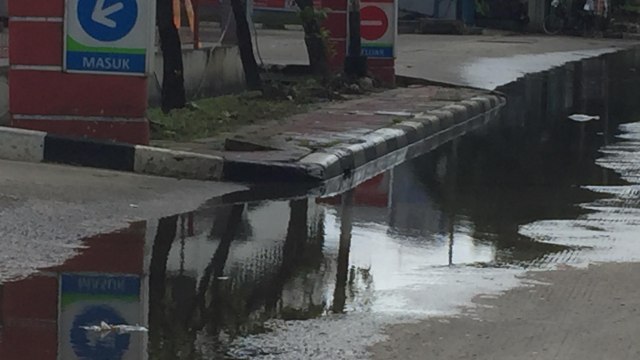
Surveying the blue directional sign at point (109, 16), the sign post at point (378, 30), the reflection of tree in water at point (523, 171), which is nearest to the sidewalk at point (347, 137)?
the reflection of tree in water at point (523, 171)

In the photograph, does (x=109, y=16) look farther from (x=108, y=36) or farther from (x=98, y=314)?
(x=98, y=314)

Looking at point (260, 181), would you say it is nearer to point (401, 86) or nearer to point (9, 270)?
point (9, 270)

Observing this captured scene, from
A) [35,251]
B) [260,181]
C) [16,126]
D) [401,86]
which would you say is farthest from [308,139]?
[401,86]

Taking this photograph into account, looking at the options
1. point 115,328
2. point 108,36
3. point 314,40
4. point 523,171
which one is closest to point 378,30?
point 314,40

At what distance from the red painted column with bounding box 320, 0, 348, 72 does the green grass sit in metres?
3.49

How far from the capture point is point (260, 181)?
36.3 ft

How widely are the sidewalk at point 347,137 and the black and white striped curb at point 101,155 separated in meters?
0.33

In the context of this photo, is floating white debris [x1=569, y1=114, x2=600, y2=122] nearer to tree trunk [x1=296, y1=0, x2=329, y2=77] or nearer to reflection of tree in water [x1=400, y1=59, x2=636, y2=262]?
reflection of tree in water [x1=400, y1=59, x2=636, y2=262]

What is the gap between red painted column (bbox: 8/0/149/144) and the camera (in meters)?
11.3

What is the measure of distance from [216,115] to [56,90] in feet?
11.5

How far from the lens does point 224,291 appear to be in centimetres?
736

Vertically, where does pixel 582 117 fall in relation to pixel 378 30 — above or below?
below

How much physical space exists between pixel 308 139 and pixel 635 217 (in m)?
3.85

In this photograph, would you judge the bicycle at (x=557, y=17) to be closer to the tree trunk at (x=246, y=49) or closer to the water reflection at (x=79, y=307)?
the tree trunk at (x=246, y=49)
